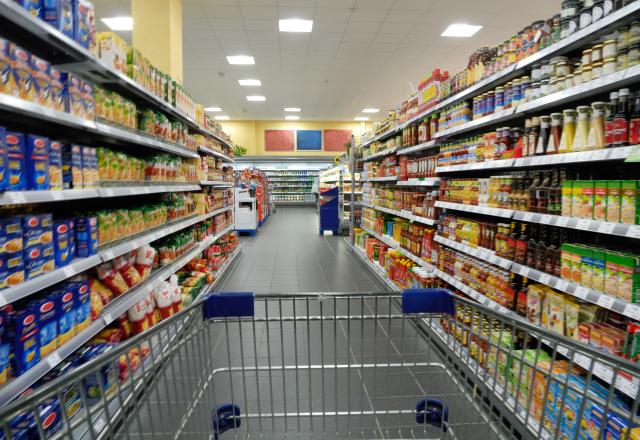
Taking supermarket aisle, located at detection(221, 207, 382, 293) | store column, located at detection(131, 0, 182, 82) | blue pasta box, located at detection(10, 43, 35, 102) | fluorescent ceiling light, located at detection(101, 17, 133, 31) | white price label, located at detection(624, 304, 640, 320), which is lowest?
supermarket aisle, located at detection(221, 207, 382, 293)

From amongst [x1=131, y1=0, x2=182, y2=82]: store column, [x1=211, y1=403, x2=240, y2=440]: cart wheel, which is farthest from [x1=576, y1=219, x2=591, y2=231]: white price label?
[x1=131, y1=0, x2=182, y2=82]: store column

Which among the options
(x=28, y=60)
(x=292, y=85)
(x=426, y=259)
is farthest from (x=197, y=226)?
(x=292, y=85)

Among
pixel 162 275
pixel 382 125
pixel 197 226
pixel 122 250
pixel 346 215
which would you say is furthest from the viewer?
pixel 346 215

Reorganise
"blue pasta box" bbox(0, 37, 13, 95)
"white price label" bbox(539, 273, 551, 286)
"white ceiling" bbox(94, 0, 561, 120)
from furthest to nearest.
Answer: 1. "white ceiling" bbox(94, 0, 561, 120)
2. "white price label" bbox(539, 273, 551, 286)
3. "blue pasta box" bbox(0, 37, 13, 95)

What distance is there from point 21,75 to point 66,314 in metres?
1.15

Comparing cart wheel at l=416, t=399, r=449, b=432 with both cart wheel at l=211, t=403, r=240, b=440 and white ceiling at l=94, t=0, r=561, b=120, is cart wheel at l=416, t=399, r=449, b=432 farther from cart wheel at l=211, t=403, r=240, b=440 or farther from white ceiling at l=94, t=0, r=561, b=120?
white ceiling at l=94, t=0, r=561, b=120

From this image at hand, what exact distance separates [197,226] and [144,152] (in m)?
1.35

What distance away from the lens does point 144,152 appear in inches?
149

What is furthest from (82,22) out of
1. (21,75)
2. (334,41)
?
(334,41)

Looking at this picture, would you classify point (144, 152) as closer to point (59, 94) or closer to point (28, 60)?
point (59, 94)

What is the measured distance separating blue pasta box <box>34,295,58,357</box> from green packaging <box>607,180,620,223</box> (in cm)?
272

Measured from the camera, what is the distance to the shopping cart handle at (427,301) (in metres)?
1.72

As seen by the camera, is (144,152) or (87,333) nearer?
(87,333)

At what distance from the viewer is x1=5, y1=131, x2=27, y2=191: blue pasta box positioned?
160 centimetres
